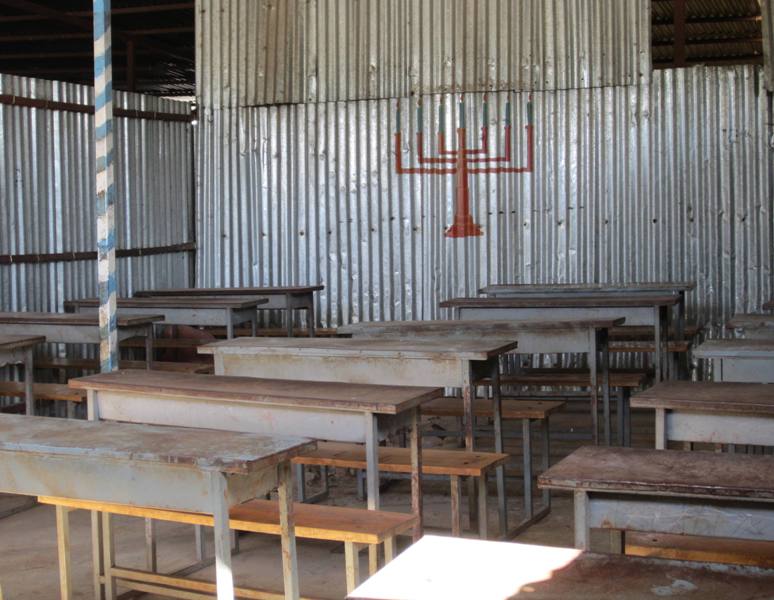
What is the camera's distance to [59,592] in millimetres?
5043

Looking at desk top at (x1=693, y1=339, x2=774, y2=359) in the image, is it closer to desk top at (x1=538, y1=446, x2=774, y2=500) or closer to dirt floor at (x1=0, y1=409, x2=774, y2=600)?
dirt floor at (x1=0, y1=409, x2=774, y2=600)

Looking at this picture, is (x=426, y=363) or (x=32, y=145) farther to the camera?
(x=32, y=145)

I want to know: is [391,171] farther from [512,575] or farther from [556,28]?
[512,575]

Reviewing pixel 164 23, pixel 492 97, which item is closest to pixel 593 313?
pixel 492 97

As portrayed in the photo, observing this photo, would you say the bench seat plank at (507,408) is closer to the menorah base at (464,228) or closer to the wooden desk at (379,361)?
the wooden desk at (379,361)

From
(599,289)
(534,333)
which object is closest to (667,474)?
(534,333)

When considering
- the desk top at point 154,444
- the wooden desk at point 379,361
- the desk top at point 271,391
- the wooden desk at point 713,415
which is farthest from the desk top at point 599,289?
the desk top at point 154,444

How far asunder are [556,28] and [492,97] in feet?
2.83

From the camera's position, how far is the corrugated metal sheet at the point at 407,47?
10.1 m

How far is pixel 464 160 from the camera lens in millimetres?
10438

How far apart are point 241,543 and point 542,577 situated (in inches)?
145

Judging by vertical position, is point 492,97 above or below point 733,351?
above

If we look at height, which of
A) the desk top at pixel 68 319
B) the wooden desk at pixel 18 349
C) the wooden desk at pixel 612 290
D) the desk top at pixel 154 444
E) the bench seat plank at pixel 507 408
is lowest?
the bench seat plank at pixel 507 408

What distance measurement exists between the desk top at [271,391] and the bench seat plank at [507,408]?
138 cm
